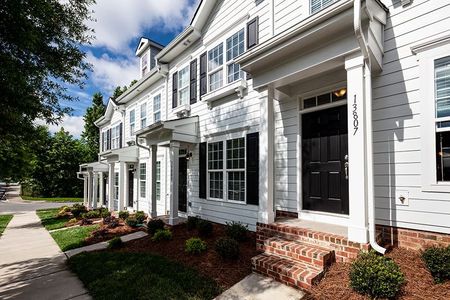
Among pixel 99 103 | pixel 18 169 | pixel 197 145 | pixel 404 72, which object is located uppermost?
pixel 99 103

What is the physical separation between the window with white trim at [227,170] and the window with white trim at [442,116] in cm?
409

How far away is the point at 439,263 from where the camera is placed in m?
3.12

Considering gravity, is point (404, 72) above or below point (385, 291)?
above

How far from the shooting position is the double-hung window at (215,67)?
7.82 metres

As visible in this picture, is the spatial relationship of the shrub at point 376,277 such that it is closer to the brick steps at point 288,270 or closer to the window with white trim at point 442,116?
the brick steps at point 288,270

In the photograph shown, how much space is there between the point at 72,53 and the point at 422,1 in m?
6.48

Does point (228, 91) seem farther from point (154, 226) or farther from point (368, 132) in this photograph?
point (154, 226)

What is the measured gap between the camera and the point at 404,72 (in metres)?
4.00

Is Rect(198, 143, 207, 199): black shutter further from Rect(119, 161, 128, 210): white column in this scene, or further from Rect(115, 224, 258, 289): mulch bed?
Rect(119, 161, 128, 210): white column

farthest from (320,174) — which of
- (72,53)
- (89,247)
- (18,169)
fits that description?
(18,169)

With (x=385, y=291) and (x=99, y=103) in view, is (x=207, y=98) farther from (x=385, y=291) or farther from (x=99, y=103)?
(x=99, y=103)

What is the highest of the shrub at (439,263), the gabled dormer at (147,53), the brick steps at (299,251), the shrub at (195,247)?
the gabled dormer at (147,53)

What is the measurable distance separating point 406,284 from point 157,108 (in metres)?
10.7

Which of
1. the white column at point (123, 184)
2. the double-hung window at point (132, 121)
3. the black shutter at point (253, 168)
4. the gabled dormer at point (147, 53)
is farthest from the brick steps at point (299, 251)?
the gabled dormer at point (147, 53)
